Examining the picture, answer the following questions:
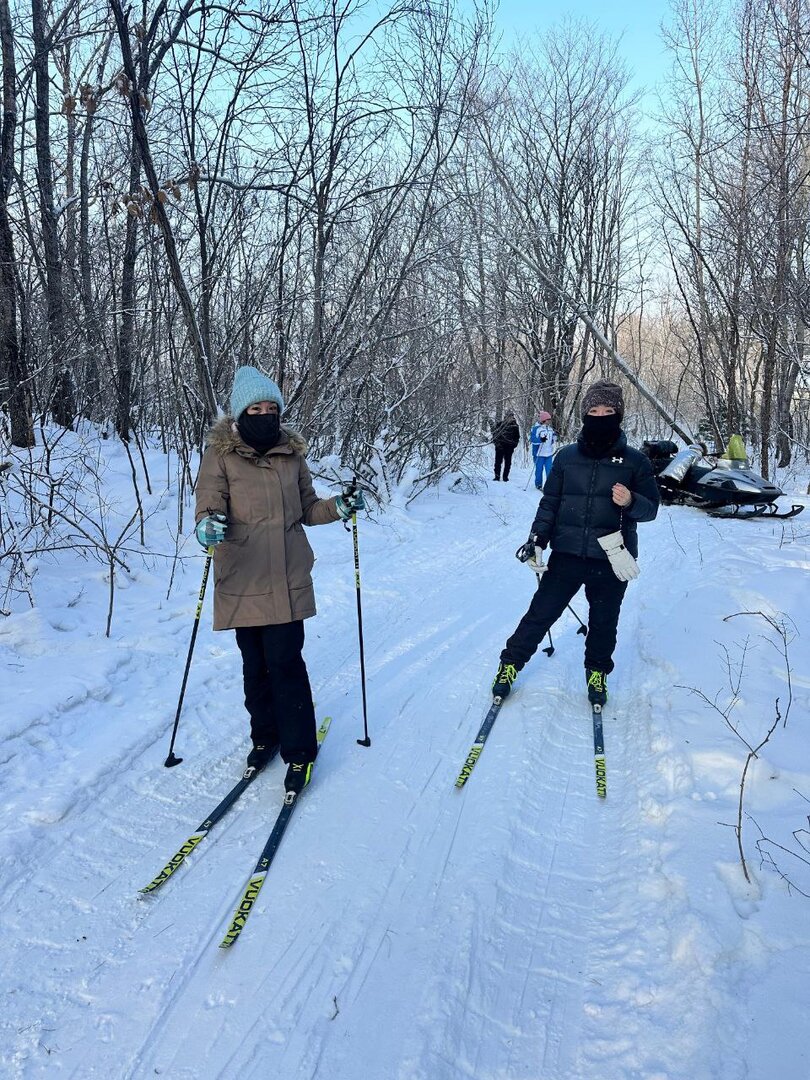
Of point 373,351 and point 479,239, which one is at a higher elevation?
point 479,239

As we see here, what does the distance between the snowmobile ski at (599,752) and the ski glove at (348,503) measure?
202cm

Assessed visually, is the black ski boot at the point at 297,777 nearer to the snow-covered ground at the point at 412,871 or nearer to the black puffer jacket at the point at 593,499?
the snow-covered ground at the point at 412,871

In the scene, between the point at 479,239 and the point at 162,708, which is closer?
the point at 162,708

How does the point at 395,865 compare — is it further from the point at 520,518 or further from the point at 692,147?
the point at 692,147

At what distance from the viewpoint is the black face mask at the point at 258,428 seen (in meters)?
3.21

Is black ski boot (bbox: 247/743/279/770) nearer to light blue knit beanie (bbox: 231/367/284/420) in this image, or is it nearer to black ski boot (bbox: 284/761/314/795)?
black ski boot (bbox: 284/761/314/795)

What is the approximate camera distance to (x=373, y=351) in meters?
9.60

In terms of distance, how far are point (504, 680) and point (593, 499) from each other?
1.40 m

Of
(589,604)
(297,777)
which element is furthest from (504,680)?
(297,777)

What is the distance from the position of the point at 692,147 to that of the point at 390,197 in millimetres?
13108

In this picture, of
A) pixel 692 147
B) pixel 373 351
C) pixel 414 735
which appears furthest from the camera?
pixel 692 147

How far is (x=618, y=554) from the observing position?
3.97 meters

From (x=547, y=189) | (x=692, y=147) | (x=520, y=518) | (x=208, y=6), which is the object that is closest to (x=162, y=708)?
(x=208, y=6)

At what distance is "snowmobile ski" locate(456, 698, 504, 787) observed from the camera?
3383 mm
